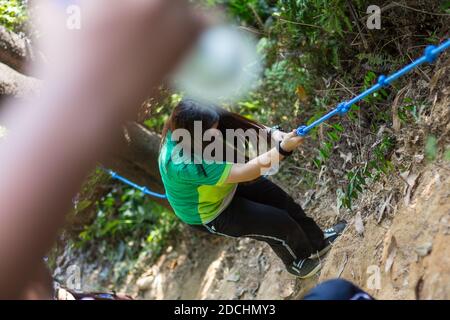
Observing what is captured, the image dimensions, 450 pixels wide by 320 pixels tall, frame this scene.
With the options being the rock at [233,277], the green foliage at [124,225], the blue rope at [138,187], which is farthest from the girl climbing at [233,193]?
the green foliage at [124,225]

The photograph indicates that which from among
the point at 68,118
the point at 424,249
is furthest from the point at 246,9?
the point at 68,118

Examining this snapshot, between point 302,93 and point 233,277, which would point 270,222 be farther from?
point 233,277

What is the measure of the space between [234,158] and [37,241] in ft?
10.8

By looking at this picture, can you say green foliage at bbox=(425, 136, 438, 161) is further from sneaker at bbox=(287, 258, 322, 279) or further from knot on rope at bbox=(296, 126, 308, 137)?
sneaker at bbox=(287, 258, 322, 279)

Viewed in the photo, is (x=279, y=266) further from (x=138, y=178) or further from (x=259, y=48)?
(x=259, y=48)

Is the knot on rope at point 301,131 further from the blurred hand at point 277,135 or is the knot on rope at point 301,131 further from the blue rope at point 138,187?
the blue rope at point 138,187

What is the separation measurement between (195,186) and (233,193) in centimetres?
38

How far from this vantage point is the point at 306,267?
3750 millimetres

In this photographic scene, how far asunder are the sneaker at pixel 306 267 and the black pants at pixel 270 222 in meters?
0.04

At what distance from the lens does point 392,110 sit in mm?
3451

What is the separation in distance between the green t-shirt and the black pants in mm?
82

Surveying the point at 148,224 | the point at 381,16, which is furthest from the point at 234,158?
the point at 148,224

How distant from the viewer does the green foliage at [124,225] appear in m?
6.41

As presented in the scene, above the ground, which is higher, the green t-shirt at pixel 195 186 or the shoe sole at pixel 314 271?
the green t-shirt at pixel 195 186
